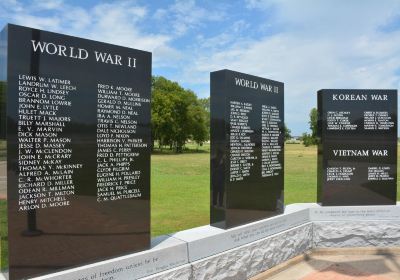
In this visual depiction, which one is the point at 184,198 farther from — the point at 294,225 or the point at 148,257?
the point at 148,257

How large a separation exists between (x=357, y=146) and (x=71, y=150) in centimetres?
545

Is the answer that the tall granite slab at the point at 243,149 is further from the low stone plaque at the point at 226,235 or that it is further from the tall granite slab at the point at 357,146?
the tall granite slab at the point at 357,146

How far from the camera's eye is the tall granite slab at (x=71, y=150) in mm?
3586

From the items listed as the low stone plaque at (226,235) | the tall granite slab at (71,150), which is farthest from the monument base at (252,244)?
the tall granite slab at (71,150)

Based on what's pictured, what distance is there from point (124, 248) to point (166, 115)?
45277 mm

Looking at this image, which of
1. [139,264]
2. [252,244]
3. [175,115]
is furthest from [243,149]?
[175,115]

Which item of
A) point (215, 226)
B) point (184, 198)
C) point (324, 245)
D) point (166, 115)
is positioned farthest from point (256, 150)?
point (166, 115)

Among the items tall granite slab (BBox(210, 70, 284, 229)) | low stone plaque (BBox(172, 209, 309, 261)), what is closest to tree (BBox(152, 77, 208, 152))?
tall granite slab (BBox(210, 70, 284, 229))

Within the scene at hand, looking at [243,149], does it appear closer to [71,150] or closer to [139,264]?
[139,264]

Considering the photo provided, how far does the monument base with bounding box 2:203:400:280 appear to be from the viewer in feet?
14.3

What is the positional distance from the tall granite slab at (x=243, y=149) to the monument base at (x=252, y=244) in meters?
0.28

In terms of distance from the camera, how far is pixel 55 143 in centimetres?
385

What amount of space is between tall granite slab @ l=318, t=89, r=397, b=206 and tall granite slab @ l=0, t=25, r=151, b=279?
157 inches

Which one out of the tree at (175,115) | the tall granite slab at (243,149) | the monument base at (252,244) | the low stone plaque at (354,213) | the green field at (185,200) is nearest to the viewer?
the monument base at (252,244)
